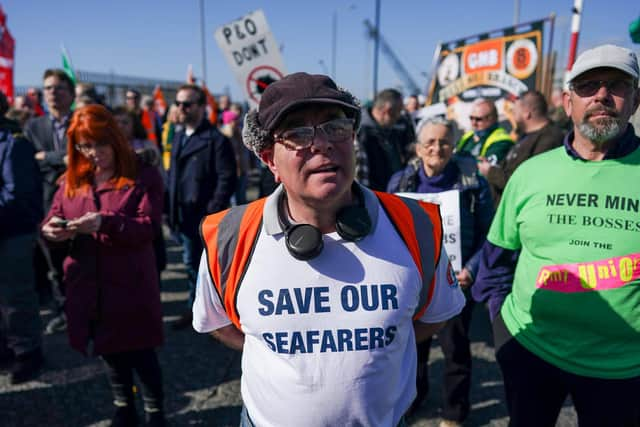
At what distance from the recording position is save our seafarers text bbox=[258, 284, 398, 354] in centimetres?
129

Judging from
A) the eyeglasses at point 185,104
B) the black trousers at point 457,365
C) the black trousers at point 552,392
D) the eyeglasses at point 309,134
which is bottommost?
the black trousers at point 457,365

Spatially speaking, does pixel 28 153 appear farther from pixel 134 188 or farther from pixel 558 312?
pixel 558 312

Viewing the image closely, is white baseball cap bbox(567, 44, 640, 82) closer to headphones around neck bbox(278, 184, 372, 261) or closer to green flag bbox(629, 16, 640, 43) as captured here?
headphones around neck bbox(278, 184, 372, 261)

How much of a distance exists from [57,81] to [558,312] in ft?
14.6

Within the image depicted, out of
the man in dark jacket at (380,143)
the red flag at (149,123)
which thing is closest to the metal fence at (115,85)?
the red flag at (149,123)

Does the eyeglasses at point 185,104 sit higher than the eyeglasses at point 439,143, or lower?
higher

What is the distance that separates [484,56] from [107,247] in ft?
18.4

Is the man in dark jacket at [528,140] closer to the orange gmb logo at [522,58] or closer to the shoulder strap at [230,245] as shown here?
the orange gmb logo at [522,58]

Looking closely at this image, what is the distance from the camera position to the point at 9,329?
3.35 metres

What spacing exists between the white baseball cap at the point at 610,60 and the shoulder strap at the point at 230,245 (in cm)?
135

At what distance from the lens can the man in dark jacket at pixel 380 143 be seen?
13.6ft

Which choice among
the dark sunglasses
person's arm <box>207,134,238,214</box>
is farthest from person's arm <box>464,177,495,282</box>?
the dark sunglasses

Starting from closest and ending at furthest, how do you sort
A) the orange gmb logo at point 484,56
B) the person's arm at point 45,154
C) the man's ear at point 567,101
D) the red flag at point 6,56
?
the man's ear at point 567,101
the person's arm at point 45,154
the red flag at point 6,56
the orange gmb logo at point 484,56

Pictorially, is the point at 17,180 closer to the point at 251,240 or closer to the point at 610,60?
the point at 251,240
